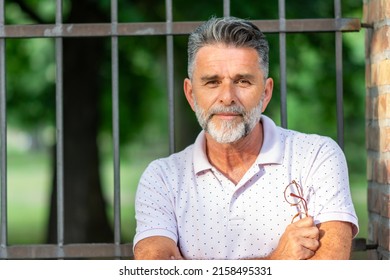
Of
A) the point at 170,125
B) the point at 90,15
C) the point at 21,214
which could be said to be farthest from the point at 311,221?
the point at 21,214

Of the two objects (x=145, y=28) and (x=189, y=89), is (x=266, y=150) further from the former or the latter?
(x=145, y=28)

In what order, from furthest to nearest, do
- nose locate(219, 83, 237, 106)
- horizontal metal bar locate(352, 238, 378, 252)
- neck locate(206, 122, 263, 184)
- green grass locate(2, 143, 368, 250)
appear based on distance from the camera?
green grass locate(2, 143, 368, 250) → horizontal metal bar locate(352, 238, 378, 252) → neck locate(206, 122, 263, 184) → nose locate(219, 83, 237, 106)

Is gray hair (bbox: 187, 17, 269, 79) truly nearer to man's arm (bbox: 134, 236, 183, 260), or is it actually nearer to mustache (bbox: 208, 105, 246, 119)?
mustache (bbox: 208, 105, 246, 119)

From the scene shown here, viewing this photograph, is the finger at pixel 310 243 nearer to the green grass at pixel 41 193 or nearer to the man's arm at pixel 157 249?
the man's arm at pixel 157 249

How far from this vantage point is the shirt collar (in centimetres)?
306

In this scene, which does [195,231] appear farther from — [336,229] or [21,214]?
[21,214]

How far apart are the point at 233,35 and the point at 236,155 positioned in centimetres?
41

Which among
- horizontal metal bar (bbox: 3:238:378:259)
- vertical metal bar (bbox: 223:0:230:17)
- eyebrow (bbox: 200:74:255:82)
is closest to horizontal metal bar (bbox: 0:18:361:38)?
vertical metal bar (bbox: 223:0:230:17)

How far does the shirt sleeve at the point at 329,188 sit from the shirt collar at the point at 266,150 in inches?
5.2

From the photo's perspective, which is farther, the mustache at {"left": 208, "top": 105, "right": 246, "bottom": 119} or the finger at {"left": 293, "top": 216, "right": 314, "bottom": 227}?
the mustache at {"left": 208, "top": 105, "right": 246, "bottom": 119}

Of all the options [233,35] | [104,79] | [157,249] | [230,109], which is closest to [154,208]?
[157,249]

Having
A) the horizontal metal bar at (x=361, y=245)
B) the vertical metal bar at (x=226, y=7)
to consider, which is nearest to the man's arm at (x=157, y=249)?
the horizontal metal bar at (x=361, y=245)

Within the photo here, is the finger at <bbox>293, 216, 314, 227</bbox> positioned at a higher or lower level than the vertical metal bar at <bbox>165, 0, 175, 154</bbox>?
lower

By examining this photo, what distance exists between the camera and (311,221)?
2.85 metres
